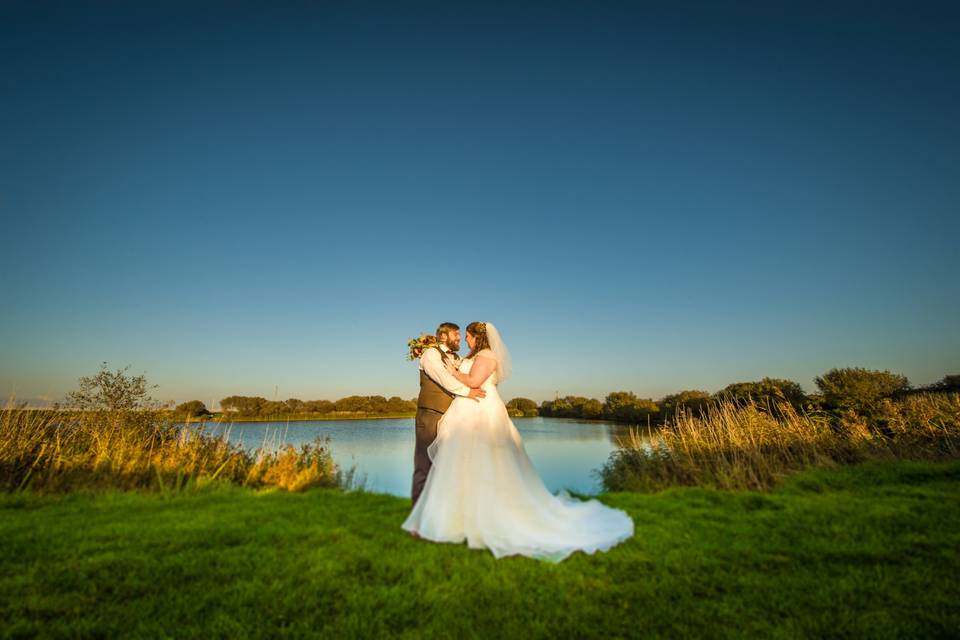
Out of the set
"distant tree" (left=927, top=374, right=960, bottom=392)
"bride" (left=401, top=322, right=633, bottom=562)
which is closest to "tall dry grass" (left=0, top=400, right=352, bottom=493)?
"bride" (left=401, top=322, right=633, bottom=562)

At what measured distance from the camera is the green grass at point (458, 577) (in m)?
3.03

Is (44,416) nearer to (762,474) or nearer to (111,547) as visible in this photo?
(111,547)

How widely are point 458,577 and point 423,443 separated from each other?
10.6 ft

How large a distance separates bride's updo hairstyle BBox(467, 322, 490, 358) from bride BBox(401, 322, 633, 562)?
0.32 ft

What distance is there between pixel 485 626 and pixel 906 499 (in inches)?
275

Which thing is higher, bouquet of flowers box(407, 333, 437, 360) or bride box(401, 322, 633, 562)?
bouquet of flowers box(407, 333, 437, 360)

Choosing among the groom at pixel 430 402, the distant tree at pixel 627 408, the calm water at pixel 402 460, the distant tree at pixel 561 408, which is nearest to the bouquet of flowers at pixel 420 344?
the groom at pixel 430 402

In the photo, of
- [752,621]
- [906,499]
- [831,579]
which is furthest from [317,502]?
[906,499]

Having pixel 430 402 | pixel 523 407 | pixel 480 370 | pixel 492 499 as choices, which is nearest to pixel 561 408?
pixel 523 407

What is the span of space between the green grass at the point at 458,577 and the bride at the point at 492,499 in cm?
22

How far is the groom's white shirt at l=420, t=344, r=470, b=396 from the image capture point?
5781mm

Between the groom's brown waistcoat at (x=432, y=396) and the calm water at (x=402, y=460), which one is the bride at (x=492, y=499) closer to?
the groom's brown waistcoat at (x=432, y=396)

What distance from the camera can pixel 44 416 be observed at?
32.6 ft

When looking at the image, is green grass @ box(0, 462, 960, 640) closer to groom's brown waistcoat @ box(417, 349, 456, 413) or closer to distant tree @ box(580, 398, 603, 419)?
groom's brown waistcoat @ box(417, 349, 456, 413)
